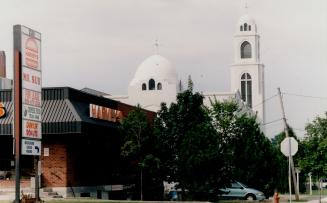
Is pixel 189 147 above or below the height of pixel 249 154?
above

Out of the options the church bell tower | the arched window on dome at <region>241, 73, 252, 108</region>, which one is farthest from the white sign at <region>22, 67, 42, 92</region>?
the arched window on dome at <region>241, 73, 252, 108</region>

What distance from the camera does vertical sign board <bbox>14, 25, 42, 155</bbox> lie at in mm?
22375

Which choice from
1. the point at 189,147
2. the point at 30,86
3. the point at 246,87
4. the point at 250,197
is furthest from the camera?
the point at 246,87

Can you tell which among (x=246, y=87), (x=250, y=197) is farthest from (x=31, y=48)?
(x=246, y=87)

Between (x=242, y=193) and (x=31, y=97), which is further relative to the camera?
(x=242, y=193)

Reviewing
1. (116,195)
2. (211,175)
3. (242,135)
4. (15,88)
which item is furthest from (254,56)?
(15,88)

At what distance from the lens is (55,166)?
41562mm

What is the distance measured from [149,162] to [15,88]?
21.1 metres

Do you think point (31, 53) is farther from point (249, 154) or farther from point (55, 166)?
point (249, 154)

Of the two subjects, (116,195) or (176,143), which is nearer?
(176,143)

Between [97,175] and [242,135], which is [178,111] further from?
[242,135]

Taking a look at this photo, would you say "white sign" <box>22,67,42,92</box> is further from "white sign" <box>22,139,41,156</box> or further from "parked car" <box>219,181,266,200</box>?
"parked car" <box>219,181,266,200</box>

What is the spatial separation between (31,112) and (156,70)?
71350 millimetres

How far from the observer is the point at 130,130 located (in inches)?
1730
